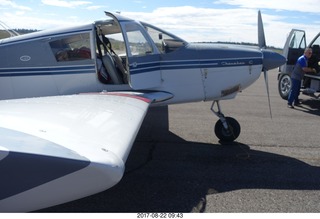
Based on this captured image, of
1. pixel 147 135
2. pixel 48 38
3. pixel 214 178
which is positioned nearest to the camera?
pixel 214 178

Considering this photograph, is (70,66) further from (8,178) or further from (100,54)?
(8,178)

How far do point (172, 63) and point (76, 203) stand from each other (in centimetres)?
307

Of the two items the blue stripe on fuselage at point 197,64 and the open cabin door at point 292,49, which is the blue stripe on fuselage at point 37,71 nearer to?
the blue stripe on fuselage at point 197,64

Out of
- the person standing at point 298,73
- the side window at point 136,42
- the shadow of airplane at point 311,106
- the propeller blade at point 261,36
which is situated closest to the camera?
the side window at point 136,42

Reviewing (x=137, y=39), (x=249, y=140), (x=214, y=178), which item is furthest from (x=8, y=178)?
(x=249, y=140)

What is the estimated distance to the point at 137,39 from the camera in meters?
6.18

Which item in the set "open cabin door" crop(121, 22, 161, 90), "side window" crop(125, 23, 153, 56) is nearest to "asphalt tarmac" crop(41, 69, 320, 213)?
"open cabin door" crop(121, 22, 161, 90)

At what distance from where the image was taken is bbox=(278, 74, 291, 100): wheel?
12891 mm

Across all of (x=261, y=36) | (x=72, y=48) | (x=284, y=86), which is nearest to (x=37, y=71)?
(x=72, y=48)

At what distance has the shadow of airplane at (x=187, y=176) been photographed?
423 centimetres

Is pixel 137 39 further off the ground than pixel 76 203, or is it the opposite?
pixel 137 39

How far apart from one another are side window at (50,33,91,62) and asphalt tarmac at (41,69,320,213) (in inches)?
71.6

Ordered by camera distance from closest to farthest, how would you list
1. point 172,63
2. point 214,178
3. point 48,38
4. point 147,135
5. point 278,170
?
point 214,178 → point 278,170 → point 48,38 → point 172,63 → point 147,135

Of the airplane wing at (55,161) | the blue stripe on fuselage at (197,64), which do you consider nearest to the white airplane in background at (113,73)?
the blue stripe on fuselage at (197,64)
